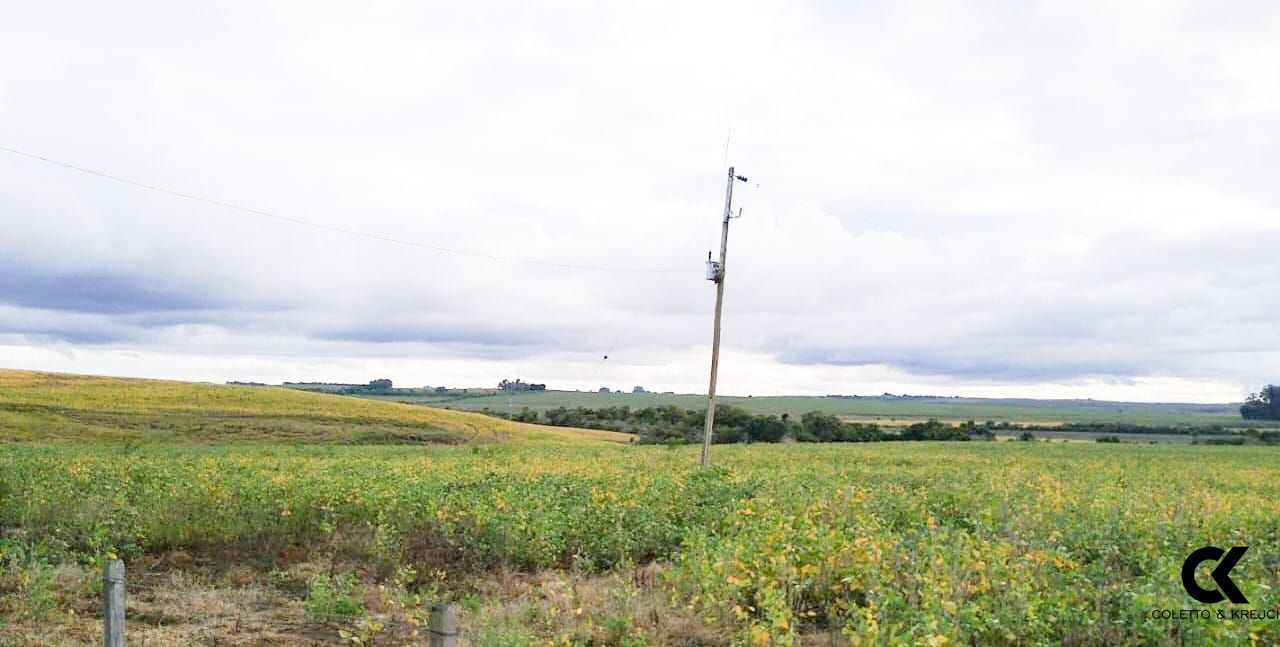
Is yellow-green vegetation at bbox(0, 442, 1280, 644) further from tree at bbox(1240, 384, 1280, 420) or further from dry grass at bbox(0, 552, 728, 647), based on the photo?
tree at bbox(1240, 384, 1280, 420)

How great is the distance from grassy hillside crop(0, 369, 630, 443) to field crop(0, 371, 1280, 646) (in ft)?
91.5

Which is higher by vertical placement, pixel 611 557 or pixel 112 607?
pixel 112 607

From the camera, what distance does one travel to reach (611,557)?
1216 centimetres

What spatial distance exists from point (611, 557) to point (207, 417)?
42880 millimetres

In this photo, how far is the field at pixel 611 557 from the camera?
24.3 feet

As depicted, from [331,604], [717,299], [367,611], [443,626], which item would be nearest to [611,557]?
[367,611]

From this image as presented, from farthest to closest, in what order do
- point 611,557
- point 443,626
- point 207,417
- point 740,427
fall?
point 740,427 < point 207,417 < point 611,557 < point 443,626

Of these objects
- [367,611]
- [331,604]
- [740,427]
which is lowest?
[740,427]

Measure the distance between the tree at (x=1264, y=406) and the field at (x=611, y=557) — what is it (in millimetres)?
128251

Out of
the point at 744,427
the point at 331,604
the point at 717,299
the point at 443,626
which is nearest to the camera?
the point at 443,626

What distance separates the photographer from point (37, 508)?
46.1 ft

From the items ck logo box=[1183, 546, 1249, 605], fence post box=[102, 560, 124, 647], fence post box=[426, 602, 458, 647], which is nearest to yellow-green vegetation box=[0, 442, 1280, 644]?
ck logo box=[1183, 546, 1249, 605]

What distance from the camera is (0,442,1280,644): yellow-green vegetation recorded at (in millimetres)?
7336

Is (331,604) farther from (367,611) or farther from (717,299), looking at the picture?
(717,299)
